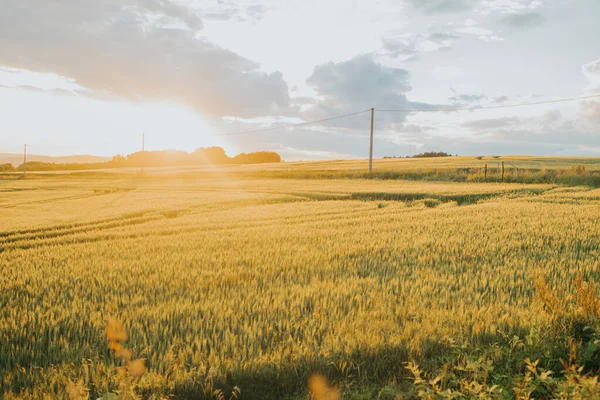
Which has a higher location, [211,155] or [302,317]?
[211,155]

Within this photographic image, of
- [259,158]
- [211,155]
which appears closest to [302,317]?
[259,158]

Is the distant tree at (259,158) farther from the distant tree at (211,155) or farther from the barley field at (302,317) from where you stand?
the barley field at (302,317)

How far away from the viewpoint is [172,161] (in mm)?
135500

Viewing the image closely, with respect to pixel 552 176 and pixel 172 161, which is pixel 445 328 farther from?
pixel 172 161

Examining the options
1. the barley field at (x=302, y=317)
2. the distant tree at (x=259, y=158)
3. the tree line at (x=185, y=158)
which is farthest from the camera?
the distant tree at (x=259, y=158)

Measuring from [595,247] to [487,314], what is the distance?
650cm

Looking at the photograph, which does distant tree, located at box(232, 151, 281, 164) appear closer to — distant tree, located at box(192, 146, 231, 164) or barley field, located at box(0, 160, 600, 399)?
distant tree, located at box(192, 146, 231, 164)

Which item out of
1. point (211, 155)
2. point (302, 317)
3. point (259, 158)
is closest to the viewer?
point (302, 317)

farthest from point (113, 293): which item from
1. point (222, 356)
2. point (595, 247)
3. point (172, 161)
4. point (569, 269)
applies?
point (172, 161)

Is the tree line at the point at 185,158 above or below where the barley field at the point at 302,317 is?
above

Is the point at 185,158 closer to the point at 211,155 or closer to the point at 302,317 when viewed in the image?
the point at 211,155

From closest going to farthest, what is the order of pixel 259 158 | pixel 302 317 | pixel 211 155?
pixel 302 317 → pixel 259 158 → pixel 211 155

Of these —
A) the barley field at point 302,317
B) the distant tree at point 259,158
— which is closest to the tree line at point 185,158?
the distant tree at point 259,158

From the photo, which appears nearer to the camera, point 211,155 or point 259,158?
point 259,158
